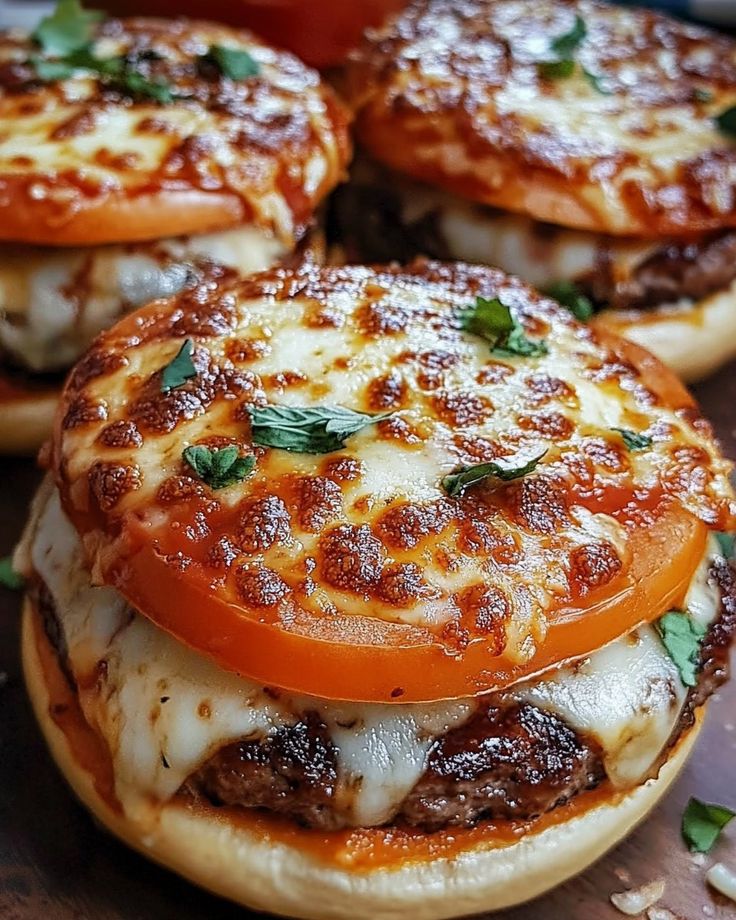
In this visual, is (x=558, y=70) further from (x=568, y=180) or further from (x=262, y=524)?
(x=262, y=524)

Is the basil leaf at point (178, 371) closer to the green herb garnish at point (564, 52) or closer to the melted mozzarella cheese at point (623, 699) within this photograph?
the melted mozzarella cheese at point (623, 699)

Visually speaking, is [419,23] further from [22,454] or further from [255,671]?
[255,671]

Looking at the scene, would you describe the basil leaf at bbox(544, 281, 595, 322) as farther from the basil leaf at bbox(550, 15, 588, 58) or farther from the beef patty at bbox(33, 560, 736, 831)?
the beef patty at bbox(33, 560, 736, 831)

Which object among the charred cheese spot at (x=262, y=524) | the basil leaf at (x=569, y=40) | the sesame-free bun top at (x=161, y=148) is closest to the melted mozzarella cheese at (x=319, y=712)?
the charred cheese spot at (x=262, y=524)

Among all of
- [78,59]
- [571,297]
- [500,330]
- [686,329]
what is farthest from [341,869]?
[78,59]

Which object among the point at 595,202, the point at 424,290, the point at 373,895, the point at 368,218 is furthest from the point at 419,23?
the point at 373,895

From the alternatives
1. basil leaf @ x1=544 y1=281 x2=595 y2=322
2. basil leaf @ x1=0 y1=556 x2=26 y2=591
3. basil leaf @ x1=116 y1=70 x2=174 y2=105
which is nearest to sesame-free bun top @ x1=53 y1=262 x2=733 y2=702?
basil leaf @ x1=0 y1=556 x2=26 y2=591

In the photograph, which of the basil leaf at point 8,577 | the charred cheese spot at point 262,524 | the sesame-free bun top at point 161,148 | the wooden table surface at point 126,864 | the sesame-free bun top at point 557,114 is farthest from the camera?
the sesame-free bun top at point 557,114
